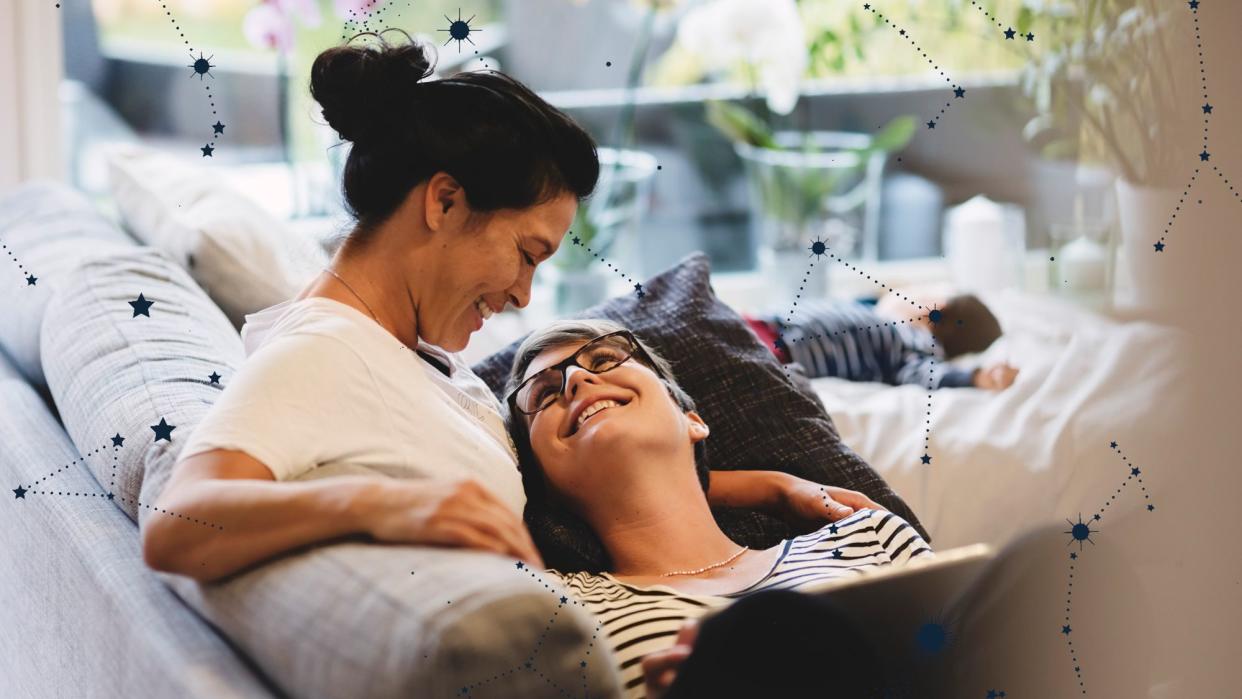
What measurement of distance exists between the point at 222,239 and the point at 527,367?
0.54 m

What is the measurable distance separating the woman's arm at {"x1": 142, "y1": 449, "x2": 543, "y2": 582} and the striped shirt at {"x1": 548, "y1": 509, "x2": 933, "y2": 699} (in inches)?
7.2

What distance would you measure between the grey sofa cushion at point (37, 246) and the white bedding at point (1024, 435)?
1151 mm

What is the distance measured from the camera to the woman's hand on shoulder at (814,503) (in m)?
1.58

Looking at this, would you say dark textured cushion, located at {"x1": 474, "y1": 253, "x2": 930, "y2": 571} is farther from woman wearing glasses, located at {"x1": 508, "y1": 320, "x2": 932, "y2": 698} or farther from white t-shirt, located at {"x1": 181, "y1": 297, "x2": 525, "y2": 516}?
white t-shirt, located at {"x1": 181, "y1": 297, "x2": 525, "y2": 516}

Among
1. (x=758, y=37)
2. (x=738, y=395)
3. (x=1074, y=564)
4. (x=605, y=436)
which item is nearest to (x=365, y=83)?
(x=605, y=436)

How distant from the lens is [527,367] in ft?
5.09

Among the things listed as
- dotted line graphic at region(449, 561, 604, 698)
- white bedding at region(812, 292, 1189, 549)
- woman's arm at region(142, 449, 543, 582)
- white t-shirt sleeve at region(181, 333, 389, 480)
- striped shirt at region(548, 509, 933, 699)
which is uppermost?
white t-shirt sleeve at region(181, 333, 389, 480)

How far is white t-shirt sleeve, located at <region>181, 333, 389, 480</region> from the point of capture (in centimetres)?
107

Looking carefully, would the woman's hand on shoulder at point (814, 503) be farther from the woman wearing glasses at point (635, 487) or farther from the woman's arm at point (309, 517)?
the woman's arm at point (309, 517)

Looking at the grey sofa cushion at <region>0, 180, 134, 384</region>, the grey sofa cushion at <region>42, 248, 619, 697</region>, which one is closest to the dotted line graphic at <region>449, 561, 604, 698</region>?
the grey sofa cushion at <region>42, 248, 619, 697</region>

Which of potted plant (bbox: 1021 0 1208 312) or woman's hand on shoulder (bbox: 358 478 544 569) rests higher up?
potted plant (bbox: 1021 0 1208 312)

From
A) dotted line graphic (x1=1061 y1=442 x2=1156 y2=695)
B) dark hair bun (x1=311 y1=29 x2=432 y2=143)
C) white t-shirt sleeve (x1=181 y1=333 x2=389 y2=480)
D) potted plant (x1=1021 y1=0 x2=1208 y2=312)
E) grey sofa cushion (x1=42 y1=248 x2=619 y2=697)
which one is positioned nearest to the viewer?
grey sofa cushion (x1=42 y1=248 x2=619 y2=697)

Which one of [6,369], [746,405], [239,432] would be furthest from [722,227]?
[239,432]

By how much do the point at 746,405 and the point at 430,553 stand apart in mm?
833
